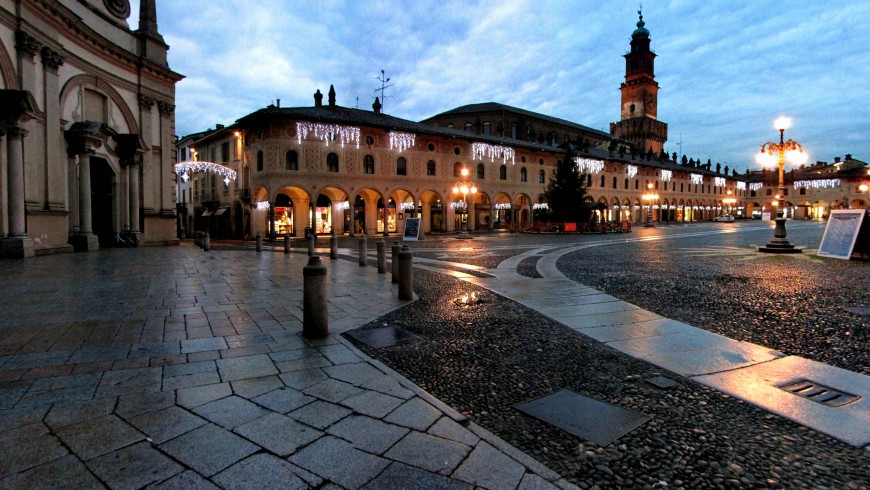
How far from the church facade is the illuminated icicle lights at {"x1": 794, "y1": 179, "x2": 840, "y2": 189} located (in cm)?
9533

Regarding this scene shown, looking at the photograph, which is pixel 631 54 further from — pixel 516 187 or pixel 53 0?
pixel 53 0

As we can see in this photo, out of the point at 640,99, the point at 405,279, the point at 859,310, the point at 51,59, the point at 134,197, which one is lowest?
the point at 859,310

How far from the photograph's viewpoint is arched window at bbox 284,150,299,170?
108ft

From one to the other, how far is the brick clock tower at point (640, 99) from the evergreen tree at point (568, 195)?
55.1 metres

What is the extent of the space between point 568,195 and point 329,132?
20802mm

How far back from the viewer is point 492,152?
43.2 meters

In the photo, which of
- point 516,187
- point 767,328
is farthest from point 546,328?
point 516,187

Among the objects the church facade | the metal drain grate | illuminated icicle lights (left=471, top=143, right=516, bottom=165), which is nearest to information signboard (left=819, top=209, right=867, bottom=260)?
the metal drain grate

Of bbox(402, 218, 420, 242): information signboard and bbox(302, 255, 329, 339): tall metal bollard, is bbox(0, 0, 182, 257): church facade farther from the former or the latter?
bbox(302, 255, 329, 339): tall metal bollard

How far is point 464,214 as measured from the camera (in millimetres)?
44281

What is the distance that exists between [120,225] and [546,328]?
2249 cm

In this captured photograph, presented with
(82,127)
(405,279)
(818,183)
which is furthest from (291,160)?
(818,183)

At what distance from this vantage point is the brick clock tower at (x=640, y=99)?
85062 millimetres

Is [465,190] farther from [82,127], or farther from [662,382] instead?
[662,382]
